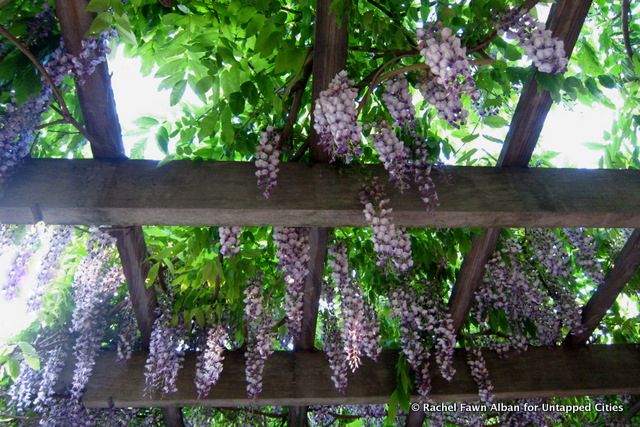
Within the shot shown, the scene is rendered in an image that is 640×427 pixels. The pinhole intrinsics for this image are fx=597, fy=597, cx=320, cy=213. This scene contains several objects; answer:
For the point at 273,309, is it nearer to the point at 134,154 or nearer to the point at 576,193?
the point at 134,154

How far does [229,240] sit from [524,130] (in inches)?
40.6

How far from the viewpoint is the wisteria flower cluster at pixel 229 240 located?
202 cm

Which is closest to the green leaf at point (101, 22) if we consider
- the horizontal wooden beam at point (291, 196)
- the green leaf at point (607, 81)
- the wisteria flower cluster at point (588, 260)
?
the horizontal wooden beam at point (291, 196)

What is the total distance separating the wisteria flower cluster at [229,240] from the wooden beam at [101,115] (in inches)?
13.5

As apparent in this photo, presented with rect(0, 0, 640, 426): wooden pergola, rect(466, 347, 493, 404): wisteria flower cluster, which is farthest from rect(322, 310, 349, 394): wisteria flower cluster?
rect(466, 347, 493, 404): wisteria flower cluster

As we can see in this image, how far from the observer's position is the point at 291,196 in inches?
72.1

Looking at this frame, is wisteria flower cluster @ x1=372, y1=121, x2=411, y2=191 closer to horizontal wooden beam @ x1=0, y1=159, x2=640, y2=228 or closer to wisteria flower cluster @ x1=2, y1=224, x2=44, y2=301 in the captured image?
horizontal wooden beam @ x1=0, y1=159, x2=640, y2=228

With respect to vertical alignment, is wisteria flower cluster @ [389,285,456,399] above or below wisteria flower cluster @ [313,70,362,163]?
below

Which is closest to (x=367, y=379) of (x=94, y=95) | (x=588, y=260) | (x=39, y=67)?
(x=588, y=260)

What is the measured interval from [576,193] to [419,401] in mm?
1301

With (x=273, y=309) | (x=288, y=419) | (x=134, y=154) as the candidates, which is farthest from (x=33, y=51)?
(x=288, y=419)

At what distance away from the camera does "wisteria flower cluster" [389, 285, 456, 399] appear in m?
2.66

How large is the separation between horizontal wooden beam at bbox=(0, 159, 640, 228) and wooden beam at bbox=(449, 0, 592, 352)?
0.08 meters

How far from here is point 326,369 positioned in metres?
2.79
